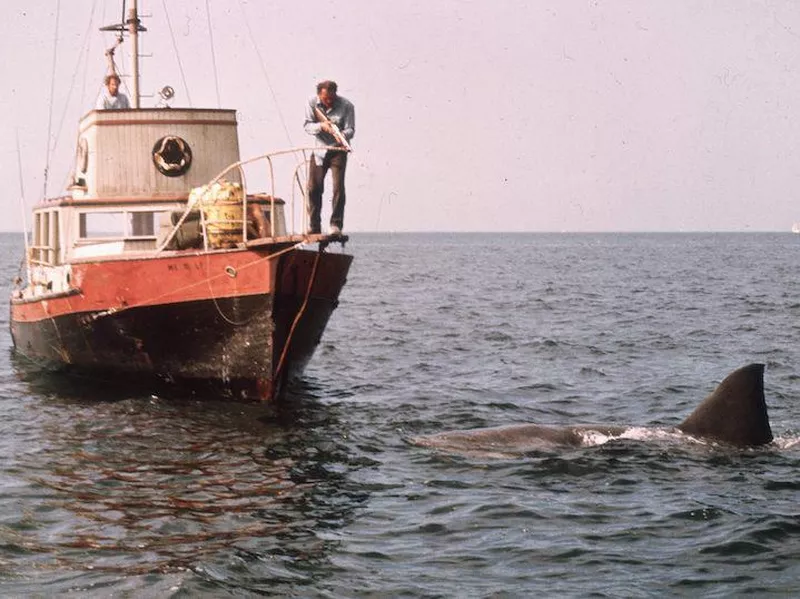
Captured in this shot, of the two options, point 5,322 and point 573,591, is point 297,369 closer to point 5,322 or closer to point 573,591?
point 573,591

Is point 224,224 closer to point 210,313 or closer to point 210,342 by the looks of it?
point 210,313

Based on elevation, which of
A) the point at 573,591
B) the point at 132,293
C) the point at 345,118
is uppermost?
the point at 345,118

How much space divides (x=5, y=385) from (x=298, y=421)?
7.05 metres

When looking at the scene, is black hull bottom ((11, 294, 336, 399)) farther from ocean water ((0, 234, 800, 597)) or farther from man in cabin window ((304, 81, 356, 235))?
man in cabin window ((304, 81, 356, 235))

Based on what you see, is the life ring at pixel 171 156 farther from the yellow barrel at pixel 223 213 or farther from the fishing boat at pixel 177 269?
the yellow barrel at pixel 223 213

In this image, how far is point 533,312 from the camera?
3600cm

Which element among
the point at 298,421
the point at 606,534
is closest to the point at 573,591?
the point at 606,534

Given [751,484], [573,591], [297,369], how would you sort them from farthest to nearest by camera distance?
1. [297,369]
2. [751,484]
3. [573,591]

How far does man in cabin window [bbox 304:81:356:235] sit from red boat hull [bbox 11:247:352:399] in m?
0.74

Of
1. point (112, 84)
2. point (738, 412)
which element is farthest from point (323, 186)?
point (112, 84)

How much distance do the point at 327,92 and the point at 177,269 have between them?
11.1 ft

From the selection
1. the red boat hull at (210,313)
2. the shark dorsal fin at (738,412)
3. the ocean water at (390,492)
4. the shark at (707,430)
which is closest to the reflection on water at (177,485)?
the ocean water at (390,492)

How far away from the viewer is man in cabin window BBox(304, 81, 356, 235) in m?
15.2

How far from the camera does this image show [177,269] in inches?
617
